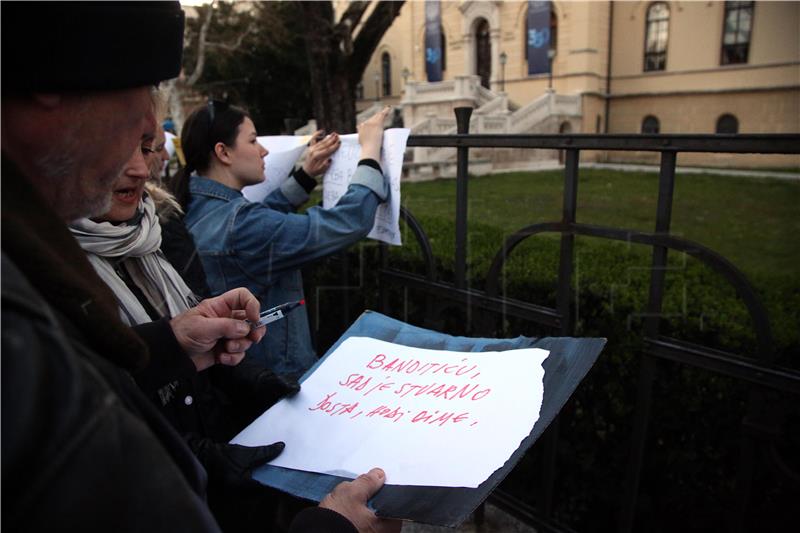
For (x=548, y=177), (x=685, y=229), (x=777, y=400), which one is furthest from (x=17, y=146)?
(x=548, y=177)

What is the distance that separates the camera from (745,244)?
7.36 meters

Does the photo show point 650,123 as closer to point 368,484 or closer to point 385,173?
point 385,173

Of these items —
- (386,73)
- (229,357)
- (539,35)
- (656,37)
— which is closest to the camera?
(229,357)

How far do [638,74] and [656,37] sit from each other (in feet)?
5.50

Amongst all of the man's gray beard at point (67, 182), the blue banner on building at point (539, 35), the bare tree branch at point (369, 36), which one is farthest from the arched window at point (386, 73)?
the man's gray beard at point (67, 182)

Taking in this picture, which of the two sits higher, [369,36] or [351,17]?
[351,17]

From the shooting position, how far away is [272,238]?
7.11 feet

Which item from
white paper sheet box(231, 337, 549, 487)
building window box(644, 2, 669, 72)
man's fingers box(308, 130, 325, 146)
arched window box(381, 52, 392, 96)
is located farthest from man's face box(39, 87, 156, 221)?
arched window box(381, 52, 392, 96)

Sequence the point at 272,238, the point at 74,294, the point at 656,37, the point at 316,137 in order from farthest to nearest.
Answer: the point at 656,37 → the point at 316,137 → the point at 272,238 → the point at 74,294

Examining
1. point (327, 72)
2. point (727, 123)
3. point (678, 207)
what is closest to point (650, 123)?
point (727, 123)

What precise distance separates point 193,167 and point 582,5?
27569 mm

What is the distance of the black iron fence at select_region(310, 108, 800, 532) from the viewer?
1620 mm

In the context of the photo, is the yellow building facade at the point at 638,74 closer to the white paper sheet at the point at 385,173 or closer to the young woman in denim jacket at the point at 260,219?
the white paper sheet at the point at 385,173

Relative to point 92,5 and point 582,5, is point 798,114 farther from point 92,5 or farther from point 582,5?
point 92,5
